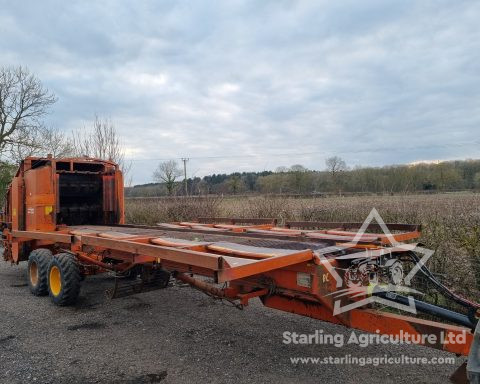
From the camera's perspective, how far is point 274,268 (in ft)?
10.5

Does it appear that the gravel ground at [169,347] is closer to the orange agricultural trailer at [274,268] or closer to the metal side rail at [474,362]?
the orange agricultural trailer at [274,268]

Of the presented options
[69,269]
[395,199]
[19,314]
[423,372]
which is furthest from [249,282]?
[395,199]

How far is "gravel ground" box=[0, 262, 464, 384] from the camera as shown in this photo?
3.96 metres

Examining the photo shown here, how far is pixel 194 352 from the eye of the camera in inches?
179

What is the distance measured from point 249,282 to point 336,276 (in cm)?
89

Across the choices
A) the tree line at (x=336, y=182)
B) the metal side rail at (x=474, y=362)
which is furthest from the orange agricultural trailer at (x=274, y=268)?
the tree line at (x=336, y=182)

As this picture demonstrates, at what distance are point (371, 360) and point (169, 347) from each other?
7.50 feet

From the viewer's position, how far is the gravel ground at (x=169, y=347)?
13.0 ft

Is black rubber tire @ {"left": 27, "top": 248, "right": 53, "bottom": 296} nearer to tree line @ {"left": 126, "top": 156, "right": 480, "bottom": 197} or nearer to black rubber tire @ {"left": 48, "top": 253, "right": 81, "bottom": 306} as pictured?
black rubber tire @ {"left": 48, "top": 253, "right": 81, "bottom": 306}

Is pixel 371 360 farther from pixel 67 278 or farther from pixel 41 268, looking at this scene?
pixel 41 268

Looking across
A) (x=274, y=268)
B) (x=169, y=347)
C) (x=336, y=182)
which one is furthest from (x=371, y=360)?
(x=336, y=182)

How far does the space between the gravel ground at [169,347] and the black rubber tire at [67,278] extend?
8.5 inches
